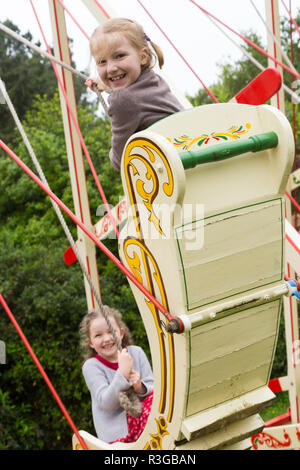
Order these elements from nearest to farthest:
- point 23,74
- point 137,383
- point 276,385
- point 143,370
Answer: point 137,383 < point 143,370 < point 276,385 < point 23,74

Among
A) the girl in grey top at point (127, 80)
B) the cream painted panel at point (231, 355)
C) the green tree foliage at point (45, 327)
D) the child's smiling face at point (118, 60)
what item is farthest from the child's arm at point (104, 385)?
the green tree foliage at point (45, 327)

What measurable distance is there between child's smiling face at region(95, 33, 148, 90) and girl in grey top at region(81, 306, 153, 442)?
591mm

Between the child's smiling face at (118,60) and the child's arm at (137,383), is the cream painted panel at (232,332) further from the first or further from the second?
the child's smiling face at (118,60)

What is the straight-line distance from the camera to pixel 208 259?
1.12 m

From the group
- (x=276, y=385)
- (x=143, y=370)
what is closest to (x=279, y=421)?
(x=276, y=385)

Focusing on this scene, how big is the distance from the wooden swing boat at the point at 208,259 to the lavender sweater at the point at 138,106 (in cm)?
12

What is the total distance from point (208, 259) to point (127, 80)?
1.42 feet

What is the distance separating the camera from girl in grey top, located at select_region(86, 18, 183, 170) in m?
1.24

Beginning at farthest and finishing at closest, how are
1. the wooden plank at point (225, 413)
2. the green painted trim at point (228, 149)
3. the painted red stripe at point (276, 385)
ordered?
the painted red stripe at point (276, 385) < the wooden plank at point (225, 413) < the green painted trim at point (228, 149)

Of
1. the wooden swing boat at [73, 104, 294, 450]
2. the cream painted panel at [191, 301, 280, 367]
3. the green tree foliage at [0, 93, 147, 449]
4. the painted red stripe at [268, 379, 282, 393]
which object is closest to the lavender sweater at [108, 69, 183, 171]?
the wooden swing boat at [73, 104, 294, 450]

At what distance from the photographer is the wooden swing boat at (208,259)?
1.10 metres

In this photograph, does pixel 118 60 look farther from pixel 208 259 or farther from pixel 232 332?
Answer: pixel 232 332

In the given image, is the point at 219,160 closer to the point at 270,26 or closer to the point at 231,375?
the point at 231,375

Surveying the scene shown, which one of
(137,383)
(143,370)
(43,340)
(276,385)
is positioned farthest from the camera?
(43,340)
